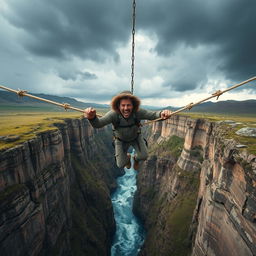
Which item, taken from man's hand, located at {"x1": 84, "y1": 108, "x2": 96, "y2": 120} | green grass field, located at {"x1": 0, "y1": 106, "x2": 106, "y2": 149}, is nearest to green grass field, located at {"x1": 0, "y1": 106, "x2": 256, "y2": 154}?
green grass field, located at {"x1": 0, "y1": 106, "x2": 106, "y2": 149}

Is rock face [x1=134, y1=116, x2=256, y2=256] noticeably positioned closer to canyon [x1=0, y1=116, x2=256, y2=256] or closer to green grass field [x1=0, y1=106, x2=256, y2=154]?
canyon [x1=0, y1=116, x2=256, y2=256]

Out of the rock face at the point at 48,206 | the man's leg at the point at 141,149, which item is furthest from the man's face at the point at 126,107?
the rock face at the point at 48,206

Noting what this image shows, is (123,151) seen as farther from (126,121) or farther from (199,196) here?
(199,196)

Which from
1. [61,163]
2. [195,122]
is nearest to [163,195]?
[195,122]

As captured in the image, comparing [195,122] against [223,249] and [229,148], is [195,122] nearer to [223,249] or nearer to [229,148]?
[229,148]

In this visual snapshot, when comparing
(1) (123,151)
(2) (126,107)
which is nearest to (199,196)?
(1) (123,151)

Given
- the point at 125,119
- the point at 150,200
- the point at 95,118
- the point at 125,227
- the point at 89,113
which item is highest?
the point at 89,113
